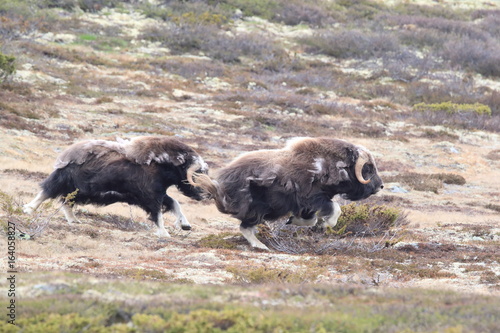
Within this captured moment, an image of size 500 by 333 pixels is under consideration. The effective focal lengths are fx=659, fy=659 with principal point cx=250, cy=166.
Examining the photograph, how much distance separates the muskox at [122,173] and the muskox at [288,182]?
433mm

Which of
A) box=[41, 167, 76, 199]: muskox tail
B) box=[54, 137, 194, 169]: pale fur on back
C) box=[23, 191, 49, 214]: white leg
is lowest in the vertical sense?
box=[23, 191, 49, 214]: white leg

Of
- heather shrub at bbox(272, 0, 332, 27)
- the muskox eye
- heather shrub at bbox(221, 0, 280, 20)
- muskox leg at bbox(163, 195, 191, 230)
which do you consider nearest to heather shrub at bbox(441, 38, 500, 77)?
heather shrub at bbox(272, 0, 332, 27)

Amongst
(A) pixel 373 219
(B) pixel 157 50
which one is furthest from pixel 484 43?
(A) pixel 373 219

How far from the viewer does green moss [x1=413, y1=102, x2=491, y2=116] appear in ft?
89.5

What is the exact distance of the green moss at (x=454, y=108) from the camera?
27.3 meters

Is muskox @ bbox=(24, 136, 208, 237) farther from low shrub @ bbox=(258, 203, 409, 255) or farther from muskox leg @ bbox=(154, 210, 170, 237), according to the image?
low shrub @ bbox=(258, 203, 409, 255)

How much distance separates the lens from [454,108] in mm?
27375

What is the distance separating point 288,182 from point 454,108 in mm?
20908

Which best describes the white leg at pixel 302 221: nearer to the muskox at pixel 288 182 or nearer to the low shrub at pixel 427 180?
the muskox at pixel 288 182

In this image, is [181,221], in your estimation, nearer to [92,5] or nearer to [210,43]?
[210,43]

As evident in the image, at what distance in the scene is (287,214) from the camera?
27.8ft

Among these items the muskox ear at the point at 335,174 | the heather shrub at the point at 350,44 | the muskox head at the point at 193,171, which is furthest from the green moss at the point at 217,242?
the heather shrub at the point at 350,44

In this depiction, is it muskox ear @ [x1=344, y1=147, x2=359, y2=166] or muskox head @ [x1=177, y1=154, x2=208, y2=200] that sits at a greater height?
muskox ear @ [x1=344, y1=147, x2=359, y2=166]

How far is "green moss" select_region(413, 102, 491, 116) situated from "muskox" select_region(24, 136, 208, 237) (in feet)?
66.8
